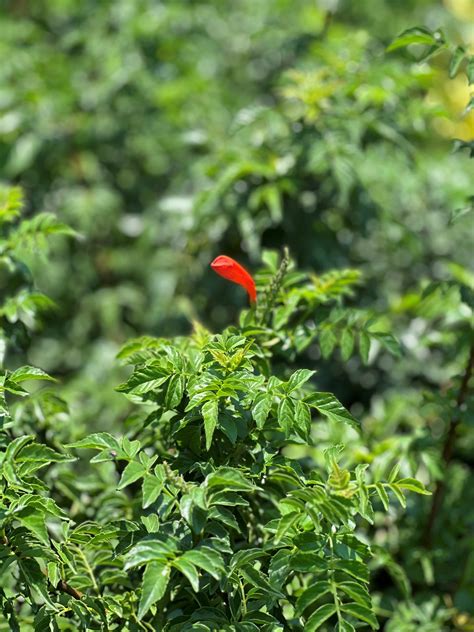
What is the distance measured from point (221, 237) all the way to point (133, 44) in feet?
3.75

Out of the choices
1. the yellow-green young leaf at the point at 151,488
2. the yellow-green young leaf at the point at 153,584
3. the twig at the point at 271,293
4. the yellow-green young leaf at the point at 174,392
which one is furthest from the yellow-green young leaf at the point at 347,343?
the yellow-green young leaf at the point at 153,584

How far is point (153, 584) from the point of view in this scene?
1.23m

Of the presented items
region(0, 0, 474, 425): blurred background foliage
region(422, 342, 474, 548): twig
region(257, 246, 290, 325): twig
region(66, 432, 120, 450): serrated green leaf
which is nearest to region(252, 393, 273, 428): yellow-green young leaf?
region(66, 432, 120, 450): serrated green leaf

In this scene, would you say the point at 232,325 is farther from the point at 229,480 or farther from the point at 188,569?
the point at 188,569

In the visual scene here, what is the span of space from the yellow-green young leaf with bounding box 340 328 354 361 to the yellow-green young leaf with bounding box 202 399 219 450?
0.48 meters

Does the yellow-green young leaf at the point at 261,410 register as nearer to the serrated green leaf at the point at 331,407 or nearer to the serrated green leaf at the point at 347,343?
the serrated green leaf at the point at 331,407

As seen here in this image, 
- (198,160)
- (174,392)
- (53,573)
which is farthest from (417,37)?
(198,160)

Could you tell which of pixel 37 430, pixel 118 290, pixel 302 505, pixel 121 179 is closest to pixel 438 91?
pixel 121 179

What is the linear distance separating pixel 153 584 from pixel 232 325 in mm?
1429

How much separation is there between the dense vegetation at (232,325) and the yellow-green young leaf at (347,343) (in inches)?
0.5

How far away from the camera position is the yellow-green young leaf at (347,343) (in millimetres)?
1794

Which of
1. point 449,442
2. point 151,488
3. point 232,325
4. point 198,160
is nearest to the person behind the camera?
point 151,488

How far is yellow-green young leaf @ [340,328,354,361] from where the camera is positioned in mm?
1794

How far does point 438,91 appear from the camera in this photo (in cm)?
526
